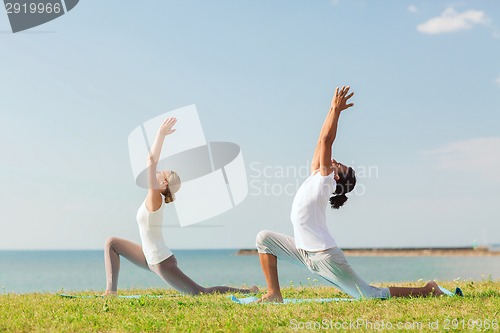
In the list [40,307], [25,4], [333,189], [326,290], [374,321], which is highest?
[25,4]

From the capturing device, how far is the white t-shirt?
742 cm

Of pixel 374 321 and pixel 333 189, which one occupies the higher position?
pixel 333 189

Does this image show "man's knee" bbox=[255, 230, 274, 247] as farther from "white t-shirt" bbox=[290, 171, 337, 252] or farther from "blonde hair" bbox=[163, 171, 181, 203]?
"blonde hair" bbox=[163, 171, 181, 203]

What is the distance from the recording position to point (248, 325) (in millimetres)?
6273

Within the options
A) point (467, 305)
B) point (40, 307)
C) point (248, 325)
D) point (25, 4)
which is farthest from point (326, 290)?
point (25, 4)

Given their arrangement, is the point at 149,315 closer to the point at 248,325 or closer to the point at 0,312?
the point at 248,325

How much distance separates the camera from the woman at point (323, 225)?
7.36 meters

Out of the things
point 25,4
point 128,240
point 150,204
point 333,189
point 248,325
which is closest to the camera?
point 248,325

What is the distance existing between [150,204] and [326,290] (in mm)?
3174

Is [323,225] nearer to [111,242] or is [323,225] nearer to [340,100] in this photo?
[340,100]

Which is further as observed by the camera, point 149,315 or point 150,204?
point 150,204

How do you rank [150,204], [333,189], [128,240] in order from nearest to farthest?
[333,189], [150,204], [128,240]

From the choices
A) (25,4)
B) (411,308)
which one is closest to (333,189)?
(411,308)

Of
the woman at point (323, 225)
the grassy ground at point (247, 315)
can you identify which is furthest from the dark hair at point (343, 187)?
the grassy ground at point (247, 315)
